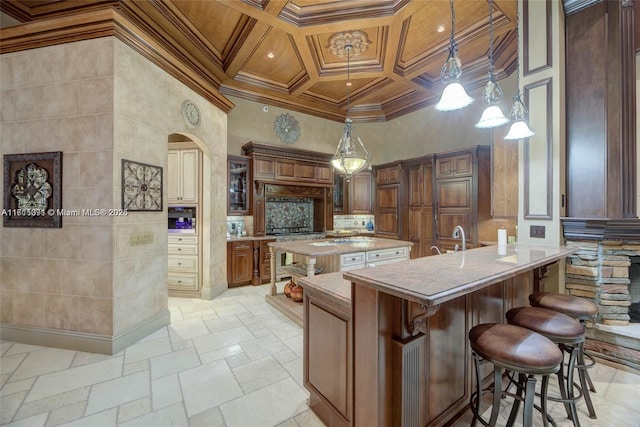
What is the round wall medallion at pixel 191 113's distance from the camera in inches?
143

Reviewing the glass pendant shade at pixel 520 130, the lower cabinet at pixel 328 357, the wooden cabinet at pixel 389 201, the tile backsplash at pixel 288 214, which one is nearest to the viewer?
the lower cabinet at pixel 328 357

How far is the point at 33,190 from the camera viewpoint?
276 cm

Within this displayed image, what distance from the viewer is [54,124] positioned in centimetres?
274

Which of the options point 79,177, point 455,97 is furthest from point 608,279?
point 79,177

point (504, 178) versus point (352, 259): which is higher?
point (504, 178)

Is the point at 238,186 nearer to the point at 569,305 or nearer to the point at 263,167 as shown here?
the point at 263,167

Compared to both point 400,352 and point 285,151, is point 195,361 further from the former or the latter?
point 285,151

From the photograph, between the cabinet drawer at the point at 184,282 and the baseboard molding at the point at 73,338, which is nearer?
the baseboard molding at the point at 73,338

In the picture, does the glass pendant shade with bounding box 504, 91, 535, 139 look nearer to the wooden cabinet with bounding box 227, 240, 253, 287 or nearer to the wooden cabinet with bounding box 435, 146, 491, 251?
the wooden cabinet with bounding box 435, 146, 491, 251

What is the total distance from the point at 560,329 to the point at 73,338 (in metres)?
4.10

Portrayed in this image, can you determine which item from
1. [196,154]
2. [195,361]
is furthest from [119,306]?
[196,154]

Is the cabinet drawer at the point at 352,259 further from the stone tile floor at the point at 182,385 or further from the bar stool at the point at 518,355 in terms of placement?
the bar stool at the point at 518,355

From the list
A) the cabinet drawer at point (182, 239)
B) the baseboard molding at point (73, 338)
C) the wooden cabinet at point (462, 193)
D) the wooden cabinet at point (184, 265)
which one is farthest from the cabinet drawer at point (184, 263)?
the wooden cabinet at point (462, 193)

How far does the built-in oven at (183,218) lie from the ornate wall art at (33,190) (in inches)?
67.2
